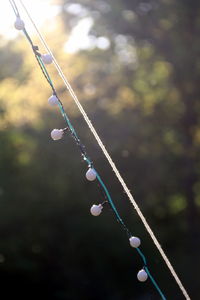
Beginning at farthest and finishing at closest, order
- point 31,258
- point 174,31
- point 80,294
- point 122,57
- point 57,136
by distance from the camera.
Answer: point 122,57
point 174,31
point 31,258
point 80,294
point 57,136

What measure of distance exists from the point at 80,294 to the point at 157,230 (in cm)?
303

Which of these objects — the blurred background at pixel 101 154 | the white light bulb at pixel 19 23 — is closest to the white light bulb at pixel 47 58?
the white light bulb at pixel 19 23

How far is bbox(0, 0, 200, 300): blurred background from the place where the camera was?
26.0 feet

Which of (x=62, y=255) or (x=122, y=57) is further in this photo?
(x=122, y=57)

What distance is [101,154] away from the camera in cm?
946

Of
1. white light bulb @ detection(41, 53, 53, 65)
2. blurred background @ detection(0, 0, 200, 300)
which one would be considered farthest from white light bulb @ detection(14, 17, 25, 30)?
blurred background @ detection(0, 0, 200, 300)

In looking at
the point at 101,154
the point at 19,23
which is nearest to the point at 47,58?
the point at 19,23

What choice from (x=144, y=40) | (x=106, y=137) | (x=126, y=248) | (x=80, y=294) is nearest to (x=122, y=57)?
(x=144, y=40)

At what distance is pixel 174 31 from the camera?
35.7 ft

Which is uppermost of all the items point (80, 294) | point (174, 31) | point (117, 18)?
point (117, 18)

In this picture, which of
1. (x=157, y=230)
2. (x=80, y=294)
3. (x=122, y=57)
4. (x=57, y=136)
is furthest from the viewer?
(x=122, y=57)

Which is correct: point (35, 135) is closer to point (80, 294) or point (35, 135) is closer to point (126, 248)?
point (126, 248)

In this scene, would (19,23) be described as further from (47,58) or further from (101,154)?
(101,154)

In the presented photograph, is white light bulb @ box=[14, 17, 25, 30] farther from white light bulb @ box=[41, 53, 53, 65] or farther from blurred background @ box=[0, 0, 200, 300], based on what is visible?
blurred background @ box=[0, 0, 200, 300]
